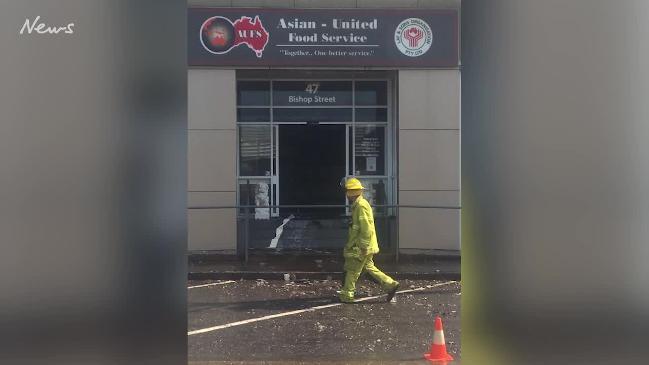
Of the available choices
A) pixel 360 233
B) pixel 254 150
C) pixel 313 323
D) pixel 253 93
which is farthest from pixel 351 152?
pixel 313 323

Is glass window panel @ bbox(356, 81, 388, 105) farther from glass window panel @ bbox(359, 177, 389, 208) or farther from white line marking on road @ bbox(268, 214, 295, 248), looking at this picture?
white line marking on road @ bbox(268, 214, 295, 248)

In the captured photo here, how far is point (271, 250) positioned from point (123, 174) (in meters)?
10.0

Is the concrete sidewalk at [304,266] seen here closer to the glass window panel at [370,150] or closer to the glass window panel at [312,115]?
the glass window panel at [370,150]

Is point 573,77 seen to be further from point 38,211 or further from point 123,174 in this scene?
point 38,211

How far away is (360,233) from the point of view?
867 cm

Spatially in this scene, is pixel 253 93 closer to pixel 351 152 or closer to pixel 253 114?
pixel 253 114

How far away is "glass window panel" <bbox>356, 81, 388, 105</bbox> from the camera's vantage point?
13.9 meters

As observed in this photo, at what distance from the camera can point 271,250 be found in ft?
41.0

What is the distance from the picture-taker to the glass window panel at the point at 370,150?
46.2 feet

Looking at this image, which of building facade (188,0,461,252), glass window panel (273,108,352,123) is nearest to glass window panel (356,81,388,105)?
glass window panel (273,108,352,123)

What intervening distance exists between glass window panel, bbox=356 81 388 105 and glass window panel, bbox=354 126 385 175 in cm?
58

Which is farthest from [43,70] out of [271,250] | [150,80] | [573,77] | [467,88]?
[271,250]

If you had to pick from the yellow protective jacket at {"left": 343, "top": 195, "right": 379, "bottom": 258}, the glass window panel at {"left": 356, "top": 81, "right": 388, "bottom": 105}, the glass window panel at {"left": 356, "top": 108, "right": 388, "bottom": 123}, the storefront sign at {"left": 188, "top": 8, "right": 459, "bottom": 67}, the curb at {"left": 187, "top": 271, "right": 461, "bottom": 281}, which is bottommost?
the curb at {"left": 187, "top": 271, "right": 461, "bottom": 281}

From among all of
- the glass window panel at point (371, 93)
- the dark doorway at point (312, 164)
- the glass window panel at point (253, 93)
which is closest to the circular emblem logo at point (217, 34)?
the glass window panel at point (253, 93)
